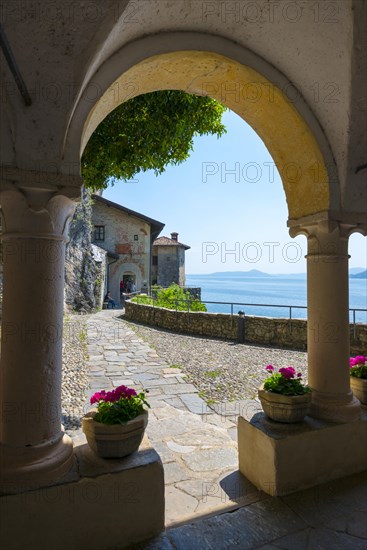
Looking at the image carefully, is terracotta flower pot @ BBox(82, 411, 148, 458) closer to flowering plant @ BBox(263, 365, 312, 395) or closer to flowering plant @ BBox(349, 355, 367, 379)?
flowering plant @ BBox(263, 365, 312, 395)

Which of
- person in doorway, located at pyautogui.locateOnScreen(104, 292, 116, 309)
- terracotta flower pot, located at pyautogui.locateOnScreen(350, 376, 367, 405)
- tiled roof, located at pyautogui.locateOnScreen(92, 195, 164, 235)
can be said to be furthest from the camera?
tiled roof, located at pyautogui.locateOnScreen(92, 195, 164, 235)

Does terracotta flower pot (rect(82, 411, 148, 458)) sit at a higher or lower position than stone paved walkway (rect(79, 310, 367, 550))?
higher

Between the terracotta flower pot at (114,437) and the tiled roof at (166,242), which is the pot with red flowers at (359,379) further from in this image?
the tiled roof at (166,242)

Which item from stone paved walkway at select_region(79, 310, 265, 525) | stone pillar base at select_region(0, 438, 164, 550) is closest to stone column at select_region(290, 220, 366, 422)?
stone paved walkway at select_region(79, 310, 265, 525)

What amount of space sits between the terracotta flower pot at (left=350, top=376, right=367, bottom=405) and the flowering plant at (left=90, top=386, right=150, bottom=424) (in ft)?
7.11

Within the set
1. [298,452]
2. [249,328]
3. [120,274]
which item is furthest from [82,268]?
[298,452]

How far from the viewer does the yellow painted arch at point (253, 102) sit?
2609mm

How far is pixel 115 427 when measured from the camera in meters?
2.18

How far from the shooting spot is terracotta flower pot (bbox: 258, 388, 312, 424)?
2.75 meters

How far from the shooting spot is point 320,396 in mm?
2988

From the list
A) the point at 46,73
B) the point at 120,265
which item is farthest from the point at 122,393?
the point at 120,265

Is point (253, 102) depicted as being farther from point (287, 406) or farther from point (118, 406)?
point (118, 406)

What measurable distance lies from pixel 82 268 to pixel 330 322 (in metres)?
17.2

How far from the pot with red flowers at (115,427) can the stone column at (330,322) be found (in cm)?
167
